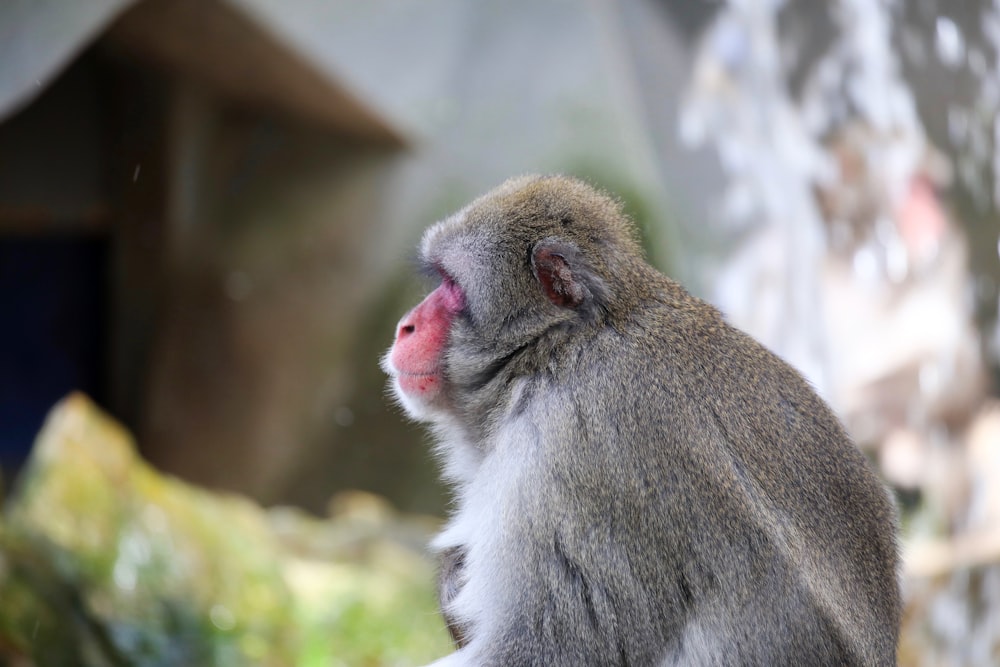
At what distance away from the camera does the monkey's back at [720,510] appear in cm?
219

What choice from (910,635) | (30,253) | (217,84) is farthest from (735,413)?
(30,253)

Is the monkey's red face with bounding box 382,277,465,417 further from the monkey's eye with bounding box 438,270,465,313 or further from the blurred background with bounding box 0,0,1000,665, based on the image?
the blurred background with bounding box 0,0,1000,665

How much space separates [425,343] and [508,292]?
0.23m

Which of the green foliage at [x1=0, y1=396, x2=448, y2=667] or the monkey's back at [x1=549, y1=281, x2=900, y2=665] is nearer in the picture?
the monkey's back at [x1=549, y1=281, x2=900, y2=665]

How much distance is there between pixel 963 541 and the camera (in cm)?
600

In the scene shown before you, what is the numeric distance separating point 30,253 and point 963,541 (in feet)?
20.9

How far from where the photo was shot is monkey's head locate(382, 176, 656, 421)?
2387mm

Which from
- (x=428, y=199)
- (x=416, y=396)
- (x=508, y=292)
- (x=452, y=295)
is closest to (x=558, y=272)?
(x=508, y=292)

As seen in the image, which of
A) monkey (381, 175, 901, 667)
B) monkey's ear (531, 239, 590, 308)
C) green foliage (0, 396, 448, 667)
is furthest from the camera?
green foliage (0, 396, 448, 667)

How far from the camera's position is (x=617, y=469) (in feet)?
7.26

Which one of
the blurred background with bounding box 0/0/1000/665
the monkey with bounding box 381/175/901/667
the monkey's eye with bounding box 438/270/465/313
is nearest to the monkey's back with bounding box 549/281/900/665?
the monkey with bounding box 381/175/901/667

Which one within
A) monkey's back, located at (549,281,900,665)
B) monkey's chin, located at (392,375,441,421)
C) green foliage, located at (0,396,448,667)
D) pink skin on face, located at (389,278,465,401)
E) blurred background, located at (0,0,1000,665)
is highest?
blurred background, located at (0,0,1000,665)

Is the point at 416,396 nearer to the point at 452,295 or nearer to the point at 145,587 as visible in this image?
the point at 452,295

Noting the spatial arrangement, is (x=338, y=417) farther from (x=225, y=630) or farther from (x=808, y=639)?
(x=808, y=639)
